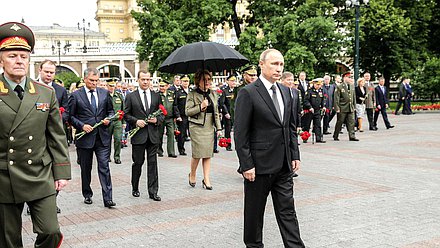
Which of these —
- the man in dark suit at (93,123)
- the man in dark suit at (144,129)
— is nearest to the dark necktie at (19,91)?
the man in dark suit at (93,123)

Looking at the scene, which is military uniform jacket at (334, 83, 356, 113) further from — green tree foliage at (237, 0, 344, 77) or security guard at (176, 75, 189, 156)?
green tree foliage at (237, 0, 344, 77)

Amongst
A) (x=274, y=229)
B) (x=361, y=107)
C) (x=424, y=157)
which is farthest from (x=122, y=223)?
(x=361, y=107)

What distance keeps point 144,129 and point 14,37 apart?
4.64m

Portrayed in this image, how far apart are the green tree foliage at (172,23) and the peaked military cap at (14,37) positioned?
965 inches

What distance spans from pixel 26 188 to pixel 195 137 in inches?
203

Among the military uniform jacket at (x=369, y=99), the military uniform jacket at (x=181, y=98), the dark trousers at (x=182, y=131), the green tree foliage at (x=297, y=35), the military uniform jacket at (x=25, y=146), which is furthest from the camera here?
the green tree foliage at (x=297, y=35)

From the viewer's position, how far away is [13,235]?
4188 millimetres

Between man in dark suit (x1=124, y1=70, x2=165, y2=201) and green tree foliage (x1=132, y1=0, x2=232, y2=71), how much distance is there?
20.0 meters

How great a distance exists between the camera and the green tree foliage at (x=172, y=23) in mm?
29156

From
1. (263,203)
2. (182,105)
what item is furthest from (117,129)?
(263,203)

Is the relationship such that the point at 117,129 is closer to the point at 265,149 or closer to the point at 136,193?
the point at 136,193

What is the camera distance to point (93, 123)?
8180 millimetres

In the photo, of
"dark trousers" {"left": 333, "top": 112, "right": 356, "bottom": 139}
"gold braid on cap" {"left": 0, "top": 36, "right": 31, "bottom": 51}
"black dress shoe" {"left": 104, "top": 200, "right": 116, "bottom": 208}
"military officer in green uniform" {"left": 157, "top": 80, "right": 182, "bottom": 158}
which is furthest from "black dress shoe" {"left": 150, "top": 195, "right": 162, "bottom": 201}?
"dark trousers" {"left": 333, "top": 112, "right": 356, "bottom": 139}

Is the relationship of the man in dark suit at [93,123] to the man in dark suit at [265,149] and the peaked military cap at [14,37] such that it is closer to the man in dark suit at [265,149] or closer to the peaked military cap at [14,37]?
the man in dark suit at [265,149]
